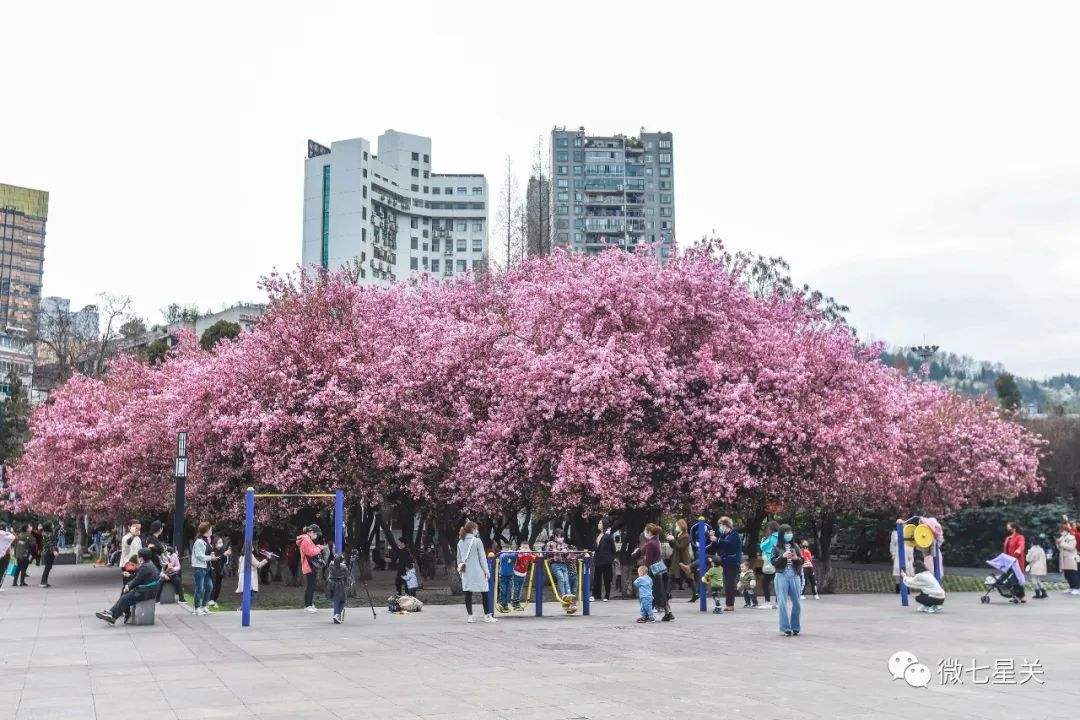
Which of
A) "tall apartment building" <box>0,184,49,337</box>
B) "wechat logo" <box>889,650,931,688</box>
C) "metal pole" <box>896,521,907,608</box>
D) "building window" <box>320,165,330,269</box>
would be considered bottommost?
"wechat logo" <box>889,650,931,688</box>

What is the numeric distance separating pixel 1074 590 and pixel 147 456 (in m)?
30.5

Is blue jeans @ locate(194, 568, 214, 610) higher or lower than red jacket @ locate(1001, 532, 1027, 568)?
lower

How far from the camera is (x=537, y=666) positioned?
1235 centimetres

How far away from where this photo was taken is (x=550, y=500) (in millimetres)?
28344

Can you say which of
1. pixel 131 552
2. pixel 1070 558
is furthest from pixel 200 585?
pixel 1070 558

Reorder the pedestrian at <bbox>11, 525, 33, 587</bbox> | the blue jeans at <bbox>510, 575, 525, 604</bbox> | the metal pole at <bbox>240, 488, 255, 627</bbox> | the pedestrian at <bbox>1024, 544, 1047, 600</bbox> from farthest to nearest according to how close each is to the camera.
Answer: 1. the pedestrian at <bbox>11, 525, 33, 587</bbox>
2. the pedestrian at <bbox>1024, 544, 1047, 600</bbox>
3. the blue jeans at <bbox>510, 575, 525, 604</bbox>
4. the metal pole at <bbox>240, 488, 255, 627</bbox>

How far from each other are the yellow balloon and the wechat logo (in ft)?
28.2

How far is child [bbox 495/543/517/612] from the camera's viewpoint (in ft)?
68.3

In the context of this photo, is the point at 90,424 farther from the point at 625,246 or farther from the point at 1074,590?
the point at 625,246

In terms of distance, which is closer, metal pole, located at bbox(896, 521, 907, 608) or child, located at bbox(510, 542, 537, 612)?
child, located at bbox(510, 542, 537, 612)

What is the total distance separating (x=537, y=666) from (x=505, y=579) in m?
8.64

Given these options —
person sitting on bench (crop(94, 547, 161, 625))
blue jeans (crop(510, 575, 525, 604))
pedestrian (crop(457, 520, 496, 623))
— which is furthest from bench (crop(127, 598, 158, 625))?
blue jeans (crop(510, 575, 525, 604))

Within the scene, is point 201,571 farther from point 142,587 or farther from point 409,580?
point 409,580

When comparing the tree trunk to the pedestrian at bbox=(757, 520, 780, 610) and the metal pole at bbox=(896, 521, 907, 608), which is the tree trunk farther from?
the metal pole at bbox=(896, 521, 907, 608)
